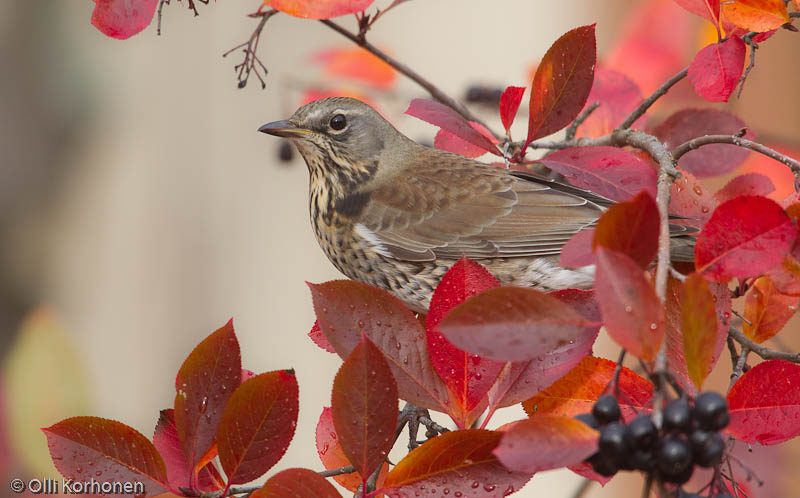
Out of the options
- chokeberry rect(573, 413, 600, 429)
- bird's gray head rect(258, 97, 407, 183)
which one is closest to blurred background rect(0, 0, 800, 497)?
bird's gray head rect(258, 97, 407, 183)

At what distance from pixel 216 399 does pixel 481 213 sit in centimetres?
100

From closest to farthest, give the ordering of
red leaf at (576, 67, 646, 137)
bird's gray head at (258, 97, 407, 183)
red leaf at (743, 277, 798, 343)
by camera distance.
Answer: red leaf at (743, 277, 798, 343) < red leaf at (576, 67, 646, 137) < bird's gray head at (258, 97, 407, 183)

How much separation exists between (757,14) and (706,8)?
0.08 meters

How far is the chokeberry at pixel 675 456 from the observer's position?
0.66 meters

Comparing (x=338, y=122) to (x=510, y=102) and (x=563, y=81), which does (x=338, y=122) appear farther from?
(x=563, y=81)

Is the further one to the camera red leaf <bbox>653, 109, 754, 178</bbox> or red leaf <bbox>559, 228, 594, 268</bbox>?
red leaf <bbox>653, 109, 754, 178</bbox>

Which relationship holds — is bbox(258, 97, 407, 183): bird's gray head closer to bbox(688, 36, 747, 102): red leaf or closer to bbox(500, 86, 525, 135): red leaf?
bbox(500, 86, 525, 135): red leaf

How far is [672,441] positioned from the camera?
26.1 inches

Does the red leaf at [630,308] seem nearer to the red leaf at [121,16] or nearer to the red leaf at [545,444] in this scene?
the red leaf at [545,444]

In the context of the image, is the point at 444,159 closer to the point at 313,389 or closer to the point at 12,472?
the point at 12,472

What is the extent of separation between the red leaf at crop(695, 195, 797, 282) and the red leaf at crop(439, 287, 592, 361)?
0.64 ft

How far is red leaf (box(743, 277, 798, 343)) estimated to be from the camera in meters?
1.14

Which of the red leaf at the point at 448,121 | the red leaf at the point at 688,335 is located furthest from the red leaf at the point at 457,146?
the red leaf at the point at 688,335

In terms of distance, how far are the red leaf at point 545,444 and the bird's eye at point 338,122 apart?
134 cm
